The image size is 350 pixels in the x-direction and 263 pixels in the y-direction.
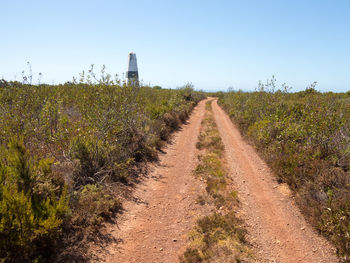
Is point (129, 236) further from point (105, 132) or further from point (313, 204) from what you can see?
point (313, 204)

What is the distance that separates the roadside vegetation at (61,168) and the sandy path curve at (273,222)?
386 cm

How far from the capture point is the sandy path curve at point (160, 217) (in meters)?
4.71

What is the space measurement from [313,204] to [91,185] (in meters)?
6.48

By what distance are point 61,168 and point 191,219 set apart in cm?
401

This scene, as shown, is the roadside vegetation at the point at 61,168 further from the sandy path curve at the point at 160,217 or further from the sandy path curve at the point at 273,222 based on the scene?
the sandy path curve at the point at 273,222

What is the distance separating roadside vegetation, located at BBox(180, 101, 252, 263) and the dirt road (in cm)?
26

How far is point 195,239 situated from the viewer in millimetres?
5062

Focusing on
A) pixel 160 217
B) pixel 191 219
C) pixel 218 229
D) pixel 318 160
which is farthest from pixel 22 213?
pixel 318 160

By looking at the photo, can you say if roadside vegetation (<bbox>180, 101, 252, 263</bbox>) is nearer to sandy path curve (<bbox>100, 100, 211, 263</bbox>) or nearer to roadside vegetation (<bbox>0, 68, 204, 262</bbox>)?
sandy path curve (<bbox>100, 100, 211, 263</bbox>)

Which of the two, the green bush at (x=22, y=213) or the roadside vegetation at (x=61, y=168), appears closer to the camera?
the green bush at (x=22, y=213)

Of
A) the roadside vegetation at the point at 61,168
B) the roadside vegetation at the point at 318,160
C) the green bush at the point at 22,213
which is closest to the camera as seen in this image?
the green bush at the point at 22,213

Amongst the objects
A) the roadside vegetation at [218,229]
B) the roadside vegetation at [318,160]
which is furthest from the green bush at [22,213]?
the roadside vegetation at [318,160]

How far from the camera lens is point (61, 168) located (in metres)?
6.22

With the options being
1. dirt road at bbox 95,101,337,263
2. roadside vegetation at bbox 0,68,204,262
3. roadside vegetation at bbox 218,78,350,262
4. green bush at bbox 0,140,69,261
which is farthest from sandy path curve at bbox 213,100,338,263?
green bush at bbox 0,140,69,261
